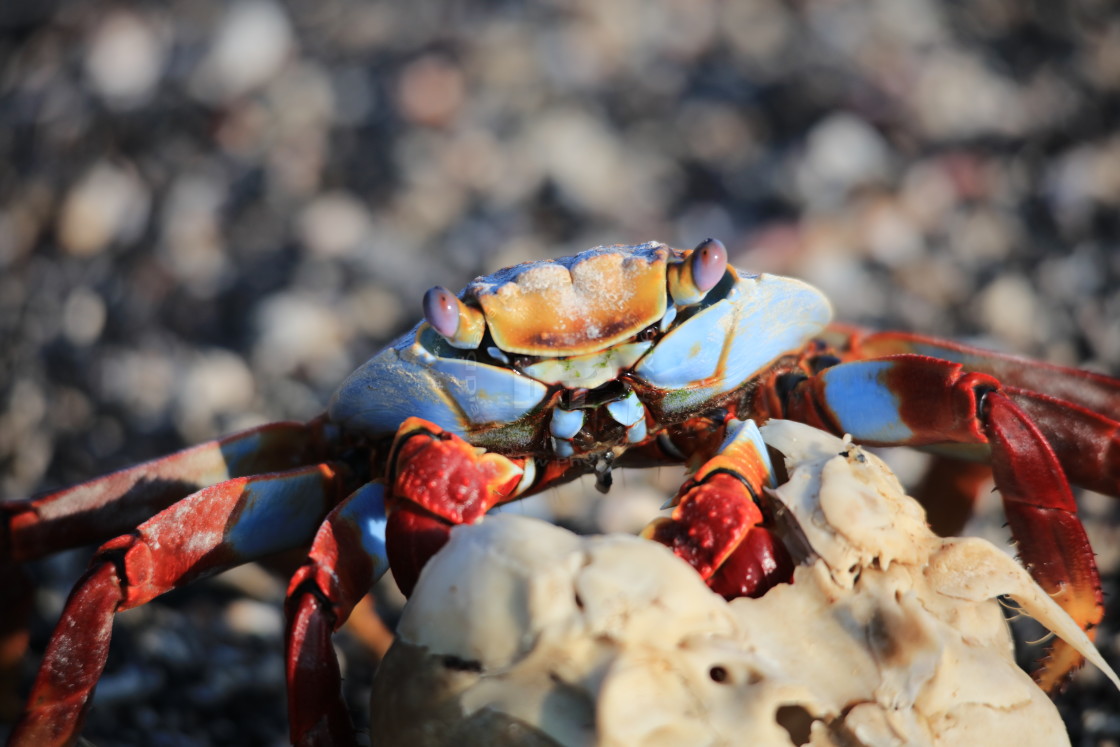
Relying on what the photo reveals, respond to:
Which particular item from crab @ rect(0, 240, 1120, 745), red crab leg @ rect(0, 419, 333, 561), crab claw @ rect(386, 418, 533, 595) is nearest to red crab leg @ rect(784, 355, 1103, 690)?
crab @ rect(0, 240, 1120, 745)

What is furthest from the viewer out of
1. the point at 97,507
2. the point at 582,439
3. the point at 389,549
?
the point at 97,507

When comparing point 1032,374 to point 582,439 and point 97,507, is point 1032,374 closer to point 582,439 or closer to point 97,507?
point 582,439

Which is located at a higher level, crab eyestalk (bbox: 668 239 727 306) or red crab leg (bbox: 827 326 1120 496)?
crab eyestalk (bbox: 668 239 727 306)

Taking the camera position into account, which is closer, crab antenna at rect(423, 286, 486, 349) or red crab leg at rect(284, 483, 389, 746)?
Result: red crab leg at rect(284, 483, 389, 746)

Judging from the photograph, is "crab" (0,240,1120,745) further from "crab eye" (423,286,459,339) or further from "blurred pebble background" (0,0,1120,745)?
"blurred pebble background" (0,0,1120,745)

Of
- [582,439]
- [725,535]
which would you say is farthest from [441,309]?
[725,535]

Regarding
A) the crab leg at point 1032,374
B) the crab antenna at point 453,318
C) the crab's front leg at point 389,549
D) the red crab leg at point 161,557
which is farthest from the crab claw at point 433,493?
the crab leg at point 1032,374

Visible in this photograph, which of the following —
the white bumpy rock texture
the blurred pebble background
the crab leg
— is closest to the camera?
the white bumpy rock texture
